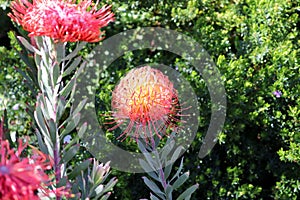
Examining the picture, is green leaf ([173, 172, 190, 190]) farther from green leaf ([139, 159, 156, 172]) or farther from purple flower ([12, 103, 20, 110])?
purple flower ([12, 103, 20, 110])

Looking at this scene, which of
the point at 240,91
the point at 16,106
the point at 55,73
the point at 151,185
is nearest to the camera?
the point at 55,73

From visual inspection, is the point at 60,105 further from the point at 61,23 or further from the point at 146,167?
the point at 146,167

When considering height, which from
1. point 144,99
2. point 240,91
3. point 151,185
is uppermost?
point 240,91

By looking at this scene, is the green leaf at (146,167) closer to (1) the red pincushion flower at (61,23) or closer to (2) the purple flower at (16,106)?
(1) the red pincushion flower at (61,23)

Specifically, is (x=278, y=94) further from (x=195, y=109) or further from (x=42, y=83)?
(x=42, y=83)

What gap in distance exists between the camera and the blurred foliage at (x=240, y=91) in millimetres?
3180

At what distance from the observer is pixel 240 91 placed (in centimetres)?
320

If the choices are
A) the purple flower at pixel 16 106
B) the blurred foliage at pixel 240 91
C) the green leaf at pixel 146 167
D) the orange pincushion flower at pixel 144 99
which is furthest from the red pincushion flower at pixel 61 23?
the purple flower at pixel 16 106

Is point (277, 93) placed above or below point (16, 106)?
above

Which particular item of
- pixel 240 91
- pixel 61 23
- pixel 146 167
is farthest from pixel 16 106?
pixel 61 23

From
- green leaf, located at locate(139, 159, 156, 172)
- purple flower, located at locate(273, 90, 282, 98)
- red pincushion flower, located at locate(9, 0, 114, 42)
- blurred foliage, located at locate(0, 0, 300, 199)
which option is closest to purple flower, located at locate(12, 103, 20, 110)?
blurred foliage, located at locate(0, 0, 300, 199)

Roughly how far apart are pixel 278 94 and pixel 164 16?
1008mm

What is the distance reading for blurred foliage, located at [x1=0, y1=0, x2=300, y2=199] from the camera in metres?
3.18

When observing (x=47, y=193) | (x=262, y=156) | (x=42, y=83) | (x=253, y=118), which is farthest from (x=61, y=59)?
(x=262, y=156)
